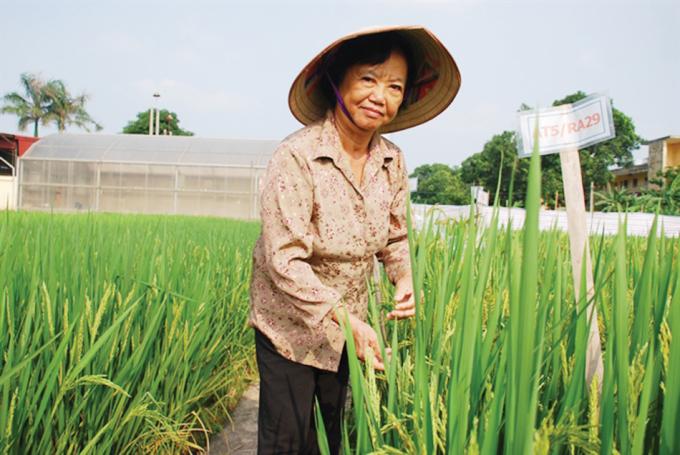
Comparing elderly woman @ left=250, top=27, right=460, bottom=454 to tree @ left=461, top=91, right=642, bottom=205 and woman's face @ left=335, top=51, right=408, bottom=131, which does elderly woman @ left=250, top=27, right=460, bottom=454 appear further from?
tree @ left=461, top=91, right=642, bottom=205

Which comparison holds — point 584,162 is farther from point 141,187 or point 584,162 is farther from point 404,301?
point 404,301

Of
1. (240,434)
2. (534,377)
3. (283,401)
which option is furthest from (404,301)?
(240,434)

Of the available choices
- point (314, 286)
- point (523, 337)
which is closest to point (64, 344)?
point (314, 286)

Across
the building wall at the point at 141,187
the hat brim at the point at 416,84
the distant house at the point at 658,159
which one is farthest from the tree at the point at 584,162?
the hat brim at the point at 416,84

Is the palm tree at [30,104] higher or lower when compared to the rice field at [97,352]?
higher

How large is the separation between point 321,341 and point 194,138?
14173 millimetres

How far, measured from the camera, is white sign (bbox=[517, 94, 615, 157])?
705 mm

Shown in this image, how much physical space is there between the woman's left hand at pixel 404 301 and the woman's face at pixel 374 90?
1.07ft

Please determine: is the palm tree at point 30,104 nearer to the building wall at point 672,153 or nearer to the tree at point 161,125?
the tree at point 161,125

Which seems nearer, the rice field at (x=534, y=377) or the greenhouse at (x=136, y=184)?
the rice field at (x=534, y=377)

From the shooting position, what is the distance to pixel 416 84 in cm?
119

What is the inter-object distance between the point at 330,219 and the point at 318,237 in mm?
43

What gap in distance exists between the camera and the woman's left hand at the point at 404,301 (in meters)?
0.90

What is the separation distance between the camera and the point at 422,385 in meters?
0.55
